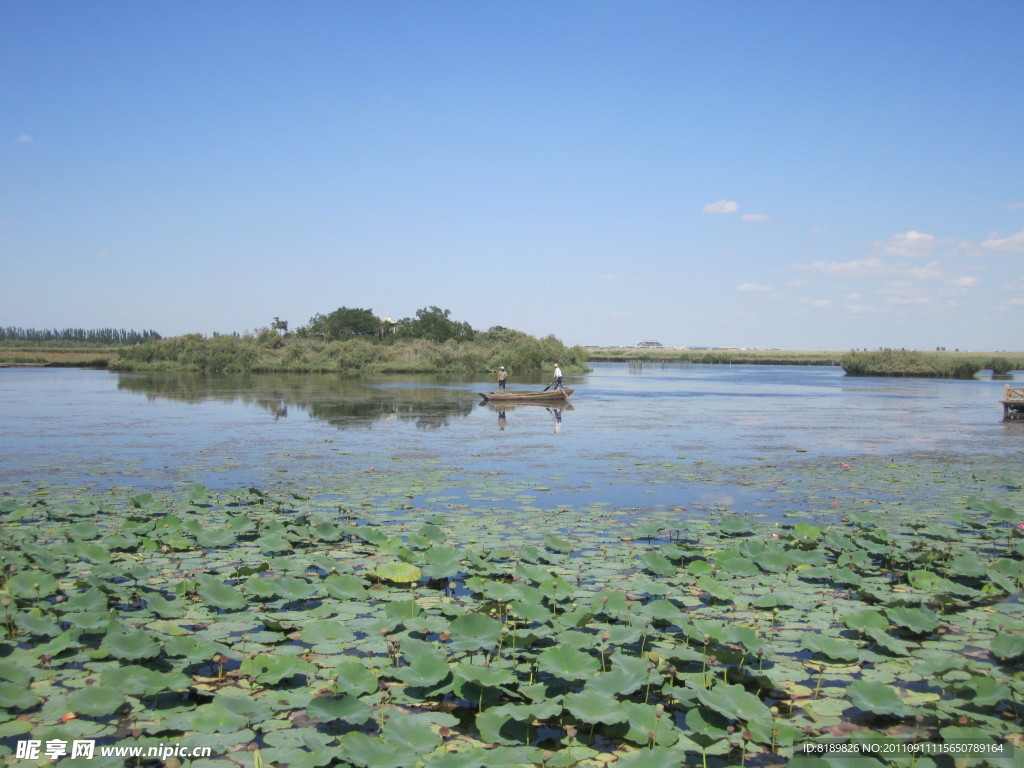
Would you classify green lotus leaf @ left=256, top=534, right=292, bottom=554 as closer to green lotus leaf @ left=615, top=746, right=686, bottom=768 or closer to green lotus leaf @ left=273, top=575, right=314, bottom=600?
green lotus leaf @ left=273, top=575, right=314, bottom=600

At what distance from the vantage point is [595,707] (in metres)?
3.50

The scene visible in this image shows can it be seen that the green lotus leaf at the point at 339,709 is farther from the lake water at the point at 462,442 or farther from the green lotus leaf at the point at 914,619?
the lake water at the point at 462,442

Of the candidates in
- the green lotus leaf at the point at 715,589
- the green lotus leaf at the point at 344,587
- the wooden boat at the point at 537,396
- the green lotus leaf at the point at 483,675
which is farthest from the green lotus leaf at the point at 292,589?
the wooden boat at the point at 537,396

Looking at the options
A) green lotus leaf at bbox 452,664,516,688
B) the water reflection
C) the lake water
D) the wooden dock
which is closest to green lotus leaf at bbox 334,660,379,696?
green lotus leaf at bbox 452,664,516,688

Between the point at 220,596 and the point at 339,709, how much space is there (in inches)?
79.0

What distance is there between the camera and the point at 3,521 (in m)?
→ 7.47

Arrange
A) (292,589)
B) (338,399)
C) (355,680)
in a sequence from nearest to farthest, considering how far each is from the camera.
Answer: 1. (355,680)
2. (292,589)
3. (338,399)

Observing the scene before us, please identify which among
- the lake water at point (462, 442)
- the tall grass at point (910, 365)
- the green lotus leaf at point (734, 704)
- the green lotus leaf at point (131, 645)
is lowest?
the lake water at point (462, 442)

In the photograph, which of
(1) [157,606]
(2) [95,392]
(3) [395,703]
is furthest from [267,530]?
(2) [95,392]

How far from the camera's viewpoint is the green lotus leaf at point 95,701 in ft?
11.3

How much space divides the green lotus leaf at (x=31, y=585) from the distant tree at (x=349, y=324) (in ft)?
215

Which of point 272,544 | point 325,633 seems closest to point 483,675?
point 325,633

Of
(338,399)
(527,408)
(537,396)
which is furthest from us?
(338,399)

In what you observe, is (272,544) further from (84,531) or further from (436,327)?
(436,327)
